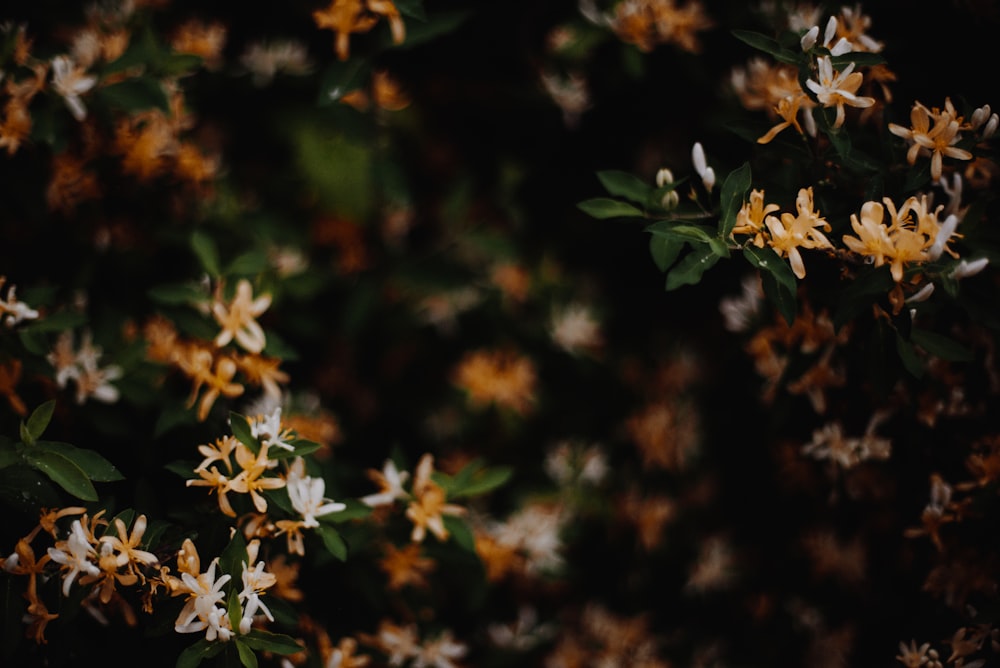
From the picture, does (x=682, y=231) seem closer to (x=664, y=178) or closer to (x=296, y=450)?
(x=664, y=178)

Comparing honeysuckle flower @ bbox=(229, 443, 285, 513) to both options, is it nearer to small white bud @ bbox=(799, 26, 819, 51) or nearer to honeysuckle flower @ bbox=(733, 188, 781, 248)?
honeysuckle flower @ bbox=(733, 188, 781, 248)

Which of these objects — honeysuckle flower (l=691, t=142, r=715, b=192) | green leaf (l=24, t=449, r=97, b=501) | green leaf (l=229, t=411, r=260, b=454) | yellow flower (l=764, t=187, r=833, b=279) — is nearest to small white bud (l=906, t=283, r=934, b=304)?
yellow flower (l=764, t=187, r=833, b=279)

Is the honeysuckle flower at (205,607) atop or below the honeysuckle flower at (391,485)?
atop

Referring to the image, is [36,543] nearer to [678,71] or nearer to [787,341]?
[787,341]

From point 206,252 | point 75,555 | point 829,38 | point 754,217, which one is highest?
point 829,38

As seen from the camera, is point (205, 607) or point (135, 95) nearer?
point (205, 607)

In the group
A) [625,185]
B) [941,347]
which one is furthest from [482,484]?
[941,347]

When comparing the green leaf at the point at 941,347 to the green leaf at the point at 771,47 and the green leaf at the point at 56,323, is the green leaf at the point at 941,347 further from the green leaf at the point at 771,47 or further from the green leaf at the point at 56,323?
the green leaf at the point at 56,323

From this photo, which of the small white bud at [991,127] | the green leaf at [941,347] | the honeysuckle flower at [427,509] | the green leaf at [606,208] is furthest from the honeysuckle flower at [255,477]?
the small white bud at [991,127]
